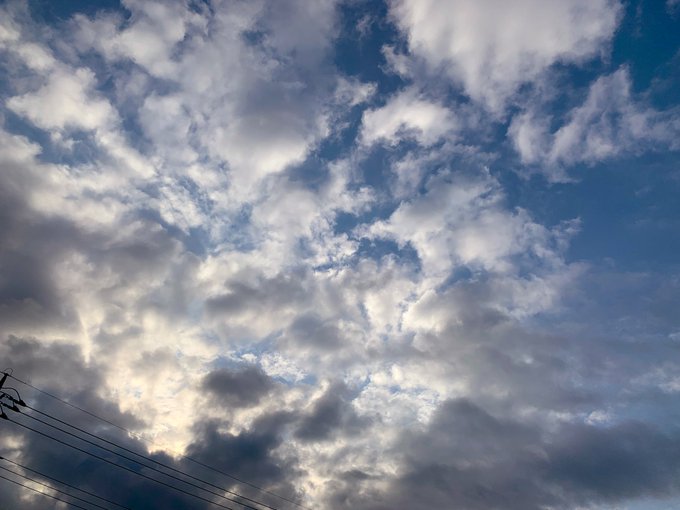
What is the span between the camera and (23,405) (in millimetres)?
39969
